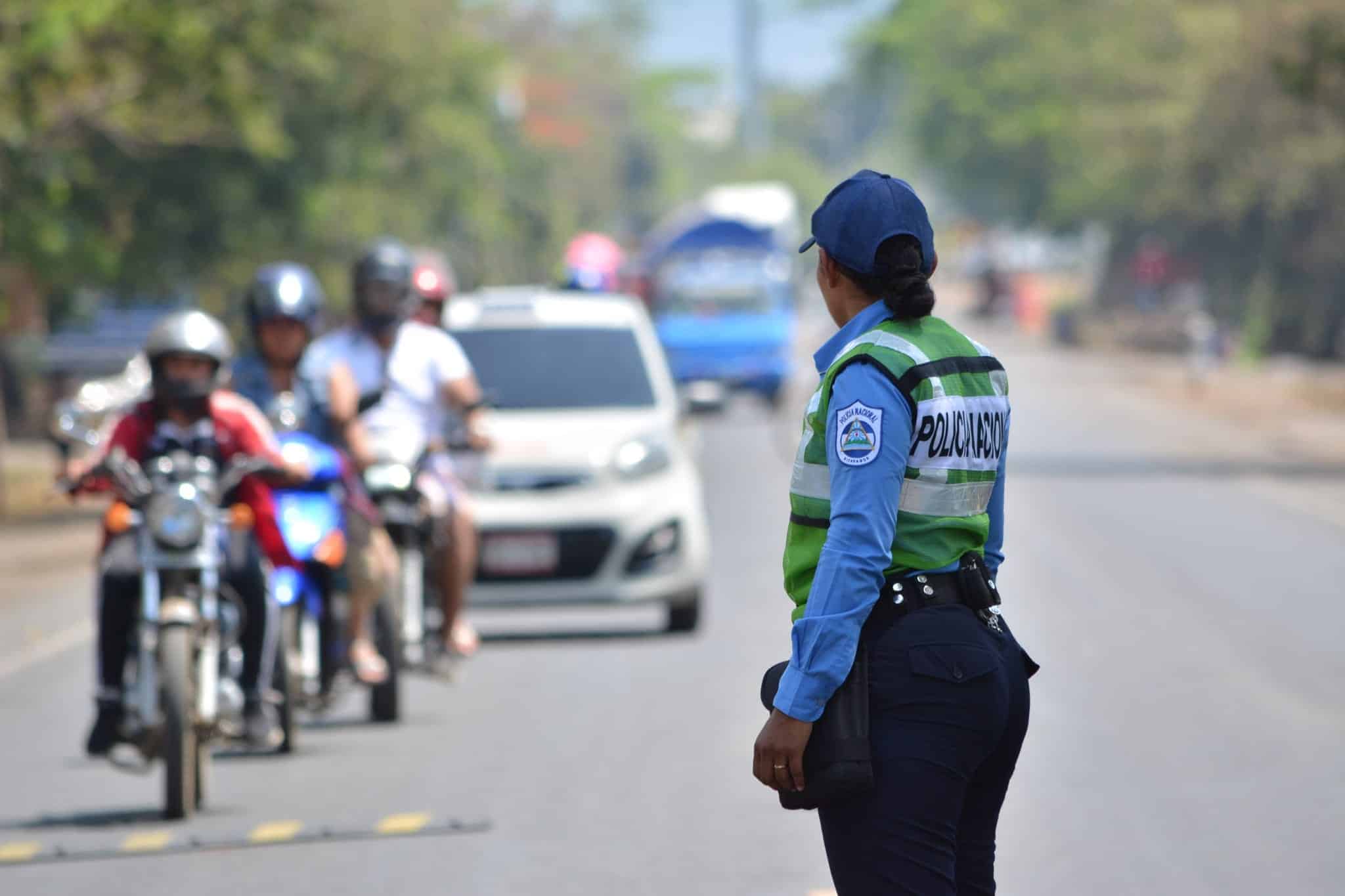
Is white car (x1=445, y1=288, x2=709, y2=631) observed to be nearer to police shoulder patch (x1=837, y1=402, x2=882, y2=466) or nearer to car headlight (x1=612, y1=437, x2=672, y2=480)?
car headlight (x1=612, y1=437, x2=672, y2=480)

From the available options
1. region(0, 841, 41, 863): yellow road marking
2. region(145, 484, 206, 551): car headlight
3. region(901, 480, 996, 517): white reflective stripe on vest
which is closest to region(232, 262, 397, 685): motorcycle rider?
region(145, 484, 206, 551): car headlight

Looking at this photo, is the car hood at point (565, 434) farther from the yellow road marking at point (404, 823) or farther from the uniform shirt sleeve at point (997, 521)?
the uniform shirt sleeve at point (997, 521)

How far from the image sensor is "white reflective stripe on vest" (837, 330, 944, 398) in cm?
448

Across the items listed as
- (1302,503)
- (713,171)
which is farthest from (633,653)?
(713,171)

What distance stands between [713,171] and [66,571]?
16615 centimetres

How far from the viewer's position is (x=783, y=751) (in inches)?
171

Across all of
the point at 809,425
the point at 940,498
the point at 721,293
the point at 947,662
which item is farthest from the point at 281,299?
the point at 721,293

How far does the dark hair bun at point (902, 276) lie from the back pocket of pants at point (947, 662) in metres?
0.58

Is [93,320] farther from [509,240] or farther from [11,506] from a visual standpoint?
[509,240]

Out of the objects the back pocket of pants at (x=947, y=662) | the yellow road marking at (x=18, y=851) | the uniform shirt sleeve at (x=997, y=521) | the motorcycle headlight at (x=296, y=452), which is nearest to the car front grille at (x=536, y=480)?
the motorcycle headlight at (x=296, y=452)

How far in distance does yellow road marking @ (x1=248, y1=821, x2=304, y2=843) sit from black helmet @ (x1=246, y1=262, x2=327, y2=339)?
2345 millimetres

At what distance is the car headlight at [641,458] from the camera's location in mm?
13992

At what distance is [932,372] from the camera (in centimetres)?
449

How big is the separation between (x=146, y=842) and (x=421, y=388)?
373 centimetres
